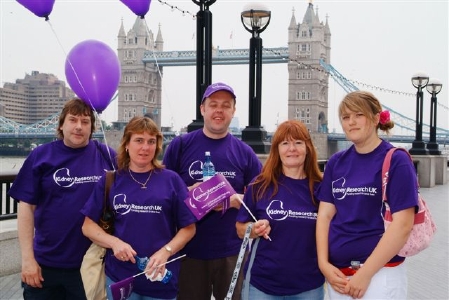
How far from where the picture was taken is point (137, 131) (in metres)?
2.14

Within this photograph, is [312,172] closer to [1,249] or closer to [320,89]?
[1,249]

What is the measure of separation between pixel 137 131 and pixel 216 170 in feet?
A: 1.72

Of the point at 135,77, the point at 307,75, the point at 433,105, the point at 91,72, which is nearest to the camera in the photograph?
the point at 91,72

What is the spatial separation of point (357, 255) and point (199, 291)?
3.28 feet

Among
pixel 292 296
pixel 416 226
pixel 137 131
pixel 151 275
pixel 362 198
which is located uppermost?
pixel 137 131

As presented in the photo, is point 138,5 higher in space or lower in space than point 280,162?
higher

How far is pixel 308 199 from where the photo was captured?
6.89 ft

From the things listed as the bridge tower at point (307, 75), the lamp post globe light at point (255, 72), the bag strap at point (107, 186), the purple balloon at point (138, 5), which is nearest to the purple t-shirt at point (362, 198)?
the bag strap at point (107, 186)

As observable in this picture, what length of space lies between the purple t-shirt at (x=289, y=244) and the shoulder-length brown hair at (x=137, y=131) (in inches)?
20.7

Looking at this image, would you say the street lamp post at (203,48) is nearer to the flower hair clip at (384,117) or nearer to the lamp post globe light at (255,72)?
the lamp post globe light at (255,72)

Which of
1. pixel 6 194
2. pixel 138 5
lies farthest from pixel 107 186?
pixel 6 194

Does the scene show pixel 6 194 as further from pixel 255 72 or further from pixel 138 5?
pixel 255 72

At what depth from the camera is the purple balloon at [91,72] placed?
2674mm

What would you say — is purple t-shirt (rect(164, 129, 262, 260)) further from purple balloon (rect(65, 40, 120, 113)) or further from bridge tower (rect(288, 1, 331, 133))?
bridge tower (rect(288, 1, 331, 133))
